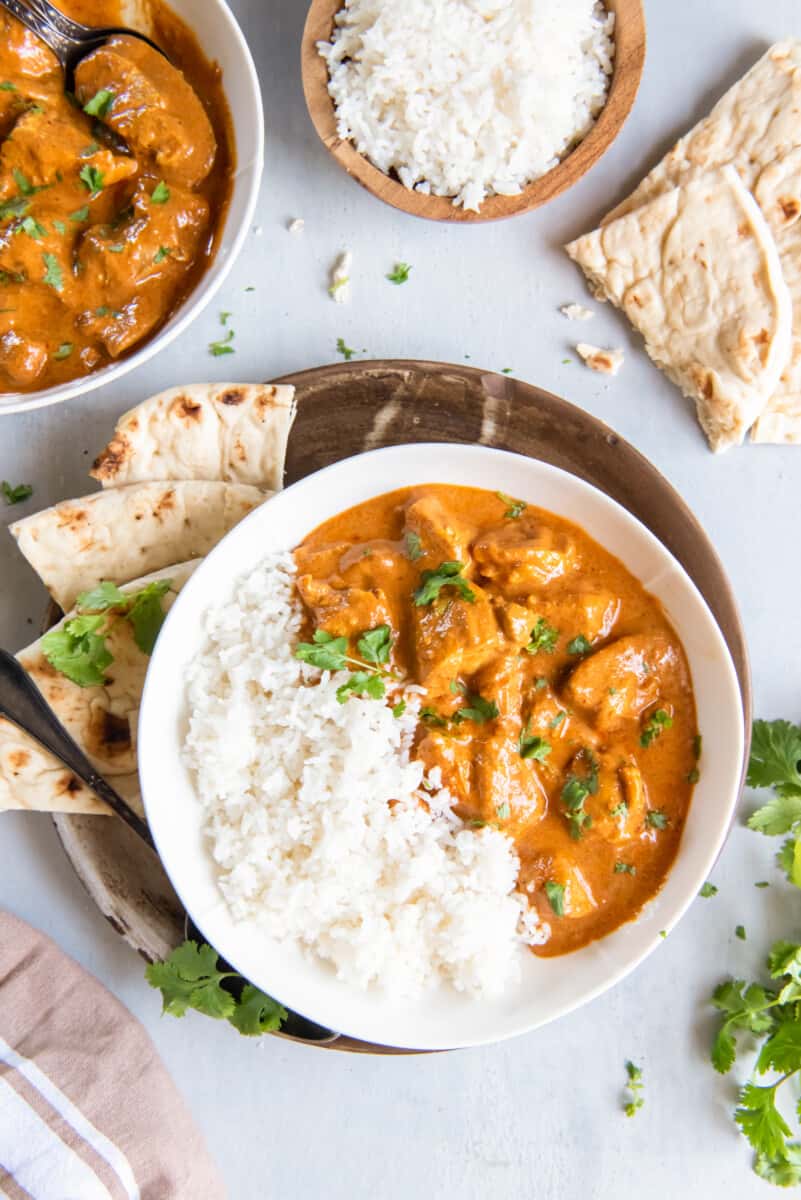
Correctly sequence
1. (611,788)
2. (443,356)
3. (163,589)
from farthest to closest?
1. (443,356)
2. (163,589)
3. (611,788)

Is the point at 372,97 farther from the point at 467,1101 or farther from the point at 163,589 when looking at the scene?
the point at 467,1101

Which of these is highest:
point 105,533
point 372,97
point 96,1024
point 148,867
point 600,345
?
point 372,97

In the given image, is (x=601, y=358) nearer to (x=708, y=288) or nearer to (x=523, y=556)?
(x=708, y=288)

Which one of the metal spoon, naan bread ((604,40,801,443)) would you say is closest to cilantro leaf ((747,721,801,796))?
naan bread ((604,40,801,443))

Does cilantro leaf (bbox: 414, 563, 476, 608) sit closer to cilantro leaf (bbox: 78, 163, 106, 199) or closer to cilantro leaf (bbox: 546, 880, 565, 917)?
cilantro leaf (bbox: 546, 880, 565, 917)

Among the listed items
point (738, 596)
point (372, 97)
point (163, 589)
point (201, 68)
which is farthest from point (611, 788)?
point (201, 68)

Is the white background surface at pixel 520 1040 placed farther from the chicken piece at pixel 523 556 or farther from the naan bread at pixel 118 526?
the chicken piece at pixel 523 556
